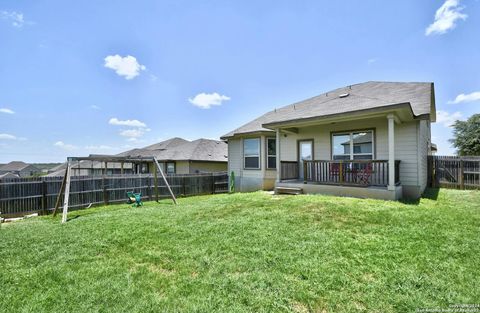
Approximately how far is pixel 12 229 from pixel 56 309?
5304mm

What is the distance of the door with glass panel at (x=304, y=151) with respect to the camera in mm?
11336

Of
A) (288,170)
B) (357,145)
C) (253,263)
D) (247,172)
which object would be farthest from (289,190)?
(253,263)

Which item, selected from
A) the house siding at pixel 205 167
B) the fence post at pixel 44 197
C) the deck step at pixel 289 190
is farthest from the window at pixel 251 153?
the fence post at pixel 44 197

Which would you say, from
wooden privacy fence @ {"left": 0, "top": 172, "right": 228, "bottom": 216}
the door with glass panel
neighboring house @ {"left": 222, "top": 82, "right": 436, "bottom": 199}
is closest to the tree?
neighboring house @ {"left": 222, "top": 82, "right": 436, "bottom": 199}

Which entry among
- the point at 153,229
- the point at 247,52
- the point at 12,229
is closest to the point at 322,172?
the point at 153,229

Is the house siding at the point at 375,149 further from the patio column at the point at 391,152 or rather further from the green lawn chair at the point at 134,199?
the green lawn chair at the point at 134,199

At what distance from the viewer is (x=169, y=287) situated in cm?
302

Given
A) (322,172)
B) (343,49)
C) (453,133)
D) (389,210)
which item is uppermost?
(343,49)

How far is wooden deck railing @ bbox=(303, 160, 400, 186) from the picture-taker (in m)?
8.64

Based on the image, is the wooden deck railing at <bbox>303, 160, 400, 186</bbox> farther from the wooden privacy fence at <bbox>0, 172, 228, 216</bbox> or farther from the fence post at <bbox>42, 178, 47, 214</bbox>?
the fence post at <bbox>42, 178, 47, 214</bbox>

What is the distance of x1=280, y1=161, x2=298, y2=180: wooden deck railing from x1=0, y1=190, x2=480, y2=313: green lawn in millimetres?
4669

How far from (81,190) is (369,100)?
42.5 feet

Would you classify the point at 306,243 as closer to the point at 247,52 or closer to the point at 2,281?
the point at 2,281

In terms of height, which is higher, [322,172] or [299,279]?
[322,172]
